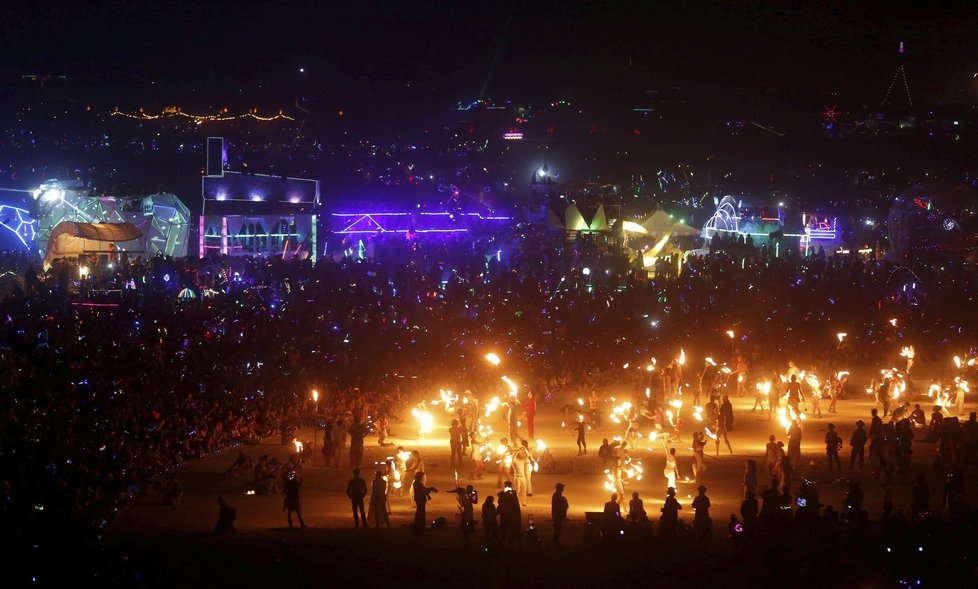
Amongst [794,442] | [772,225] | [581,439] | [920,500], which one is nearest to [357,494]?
[581,439]

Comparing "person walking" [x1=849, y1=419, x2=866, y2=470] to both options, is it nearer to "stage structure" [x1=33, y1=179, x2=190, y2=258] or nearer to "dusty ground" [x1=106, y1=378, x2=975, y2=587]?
"dusty ground" [x1=106, y1=378, x2=975, y2=587]

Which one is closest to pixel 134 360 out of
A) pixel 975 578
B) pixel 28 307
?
pixel 28 307

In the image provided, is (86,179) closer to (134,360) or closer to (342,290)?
(342,290)

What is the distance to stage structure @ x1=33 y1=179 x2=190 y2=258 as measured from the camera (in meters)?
36.4

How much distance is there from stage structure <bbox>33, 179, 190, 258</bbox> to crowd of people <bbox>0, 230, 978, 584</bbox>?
4.13 metres

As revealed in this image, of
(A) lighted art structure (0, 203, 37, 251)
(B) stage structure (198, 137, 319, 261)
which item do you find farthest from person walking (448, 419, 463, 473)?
(A) lighted art structure (0, 203, 37, 251)

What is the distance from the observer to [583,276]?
3189 centimetres

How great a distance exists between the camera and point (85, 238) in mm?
33375

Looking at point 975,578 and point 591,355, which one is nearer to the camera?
point 975,578

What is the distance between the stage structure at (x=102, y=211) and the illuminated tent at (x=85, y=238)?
5.54 feet

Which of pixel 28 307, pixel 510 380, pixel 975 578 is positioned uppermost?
pixel 28 307

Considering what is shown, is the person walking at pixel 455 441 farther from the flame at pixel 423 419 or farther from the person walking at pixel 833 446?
the person walking at pixel 833 446

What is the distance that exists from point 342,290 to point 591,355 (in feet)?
22.1

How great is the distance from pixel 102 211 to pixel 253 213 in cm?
539
